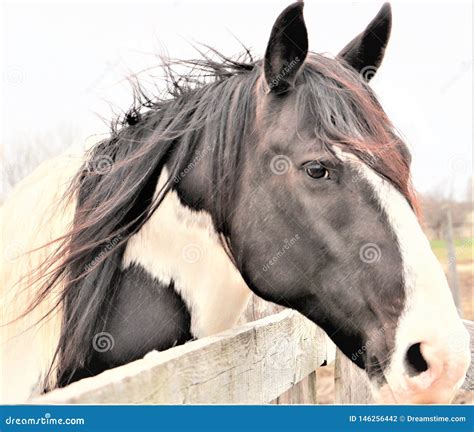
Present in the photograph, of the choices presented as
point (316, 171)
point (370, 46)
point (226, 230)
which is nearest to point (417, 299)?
point (316, 171)

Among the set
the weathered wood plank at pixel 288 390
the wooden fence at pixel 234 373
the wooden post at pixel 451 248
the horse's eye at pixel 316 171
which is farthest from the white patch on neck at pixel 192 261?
the wooden post at pixel 451 248

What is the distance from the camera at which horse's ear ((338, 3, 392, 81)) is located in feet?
6.96

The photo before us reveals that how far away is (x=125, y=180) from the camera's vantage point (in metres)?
1.90

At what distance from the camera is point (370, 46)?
2.16 meters

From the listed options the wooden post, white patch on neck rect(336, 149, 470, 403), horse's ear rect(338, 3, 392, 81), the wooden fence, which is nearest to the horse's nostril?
white patch on neck rect(336, 149, 470, 403)

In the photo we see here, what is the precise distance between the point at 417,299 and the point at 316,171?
486 mm

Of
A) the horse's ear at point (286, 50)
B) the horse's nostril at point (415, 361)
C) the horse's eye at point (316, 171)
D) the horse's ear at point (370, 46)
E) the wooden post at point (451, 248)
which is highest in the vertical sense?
the horse's ear at point (286, 50)

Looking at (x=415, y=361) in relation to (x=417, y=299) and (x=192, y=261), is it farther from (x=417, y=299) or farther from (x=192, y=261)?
(x=192, y=261)

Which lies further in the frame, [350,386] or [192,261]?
[350,386]

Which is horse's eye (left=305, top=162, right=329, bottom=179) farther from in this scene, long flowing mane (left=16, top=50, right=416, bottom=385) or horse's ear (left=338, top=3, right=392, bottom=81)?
horse's ear (left=338, top=3, right=392, bottom=81)

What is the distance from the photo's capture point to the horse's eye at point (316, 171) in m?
1.71

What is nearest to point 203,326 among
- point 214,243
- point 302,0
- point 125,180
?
point 214,243

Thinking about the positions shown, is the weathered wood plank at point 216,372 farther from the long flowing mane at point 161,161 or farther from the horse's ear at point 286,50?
the horse's ear at point 286,50

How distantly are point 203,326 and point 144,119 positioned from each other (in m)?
0.80
